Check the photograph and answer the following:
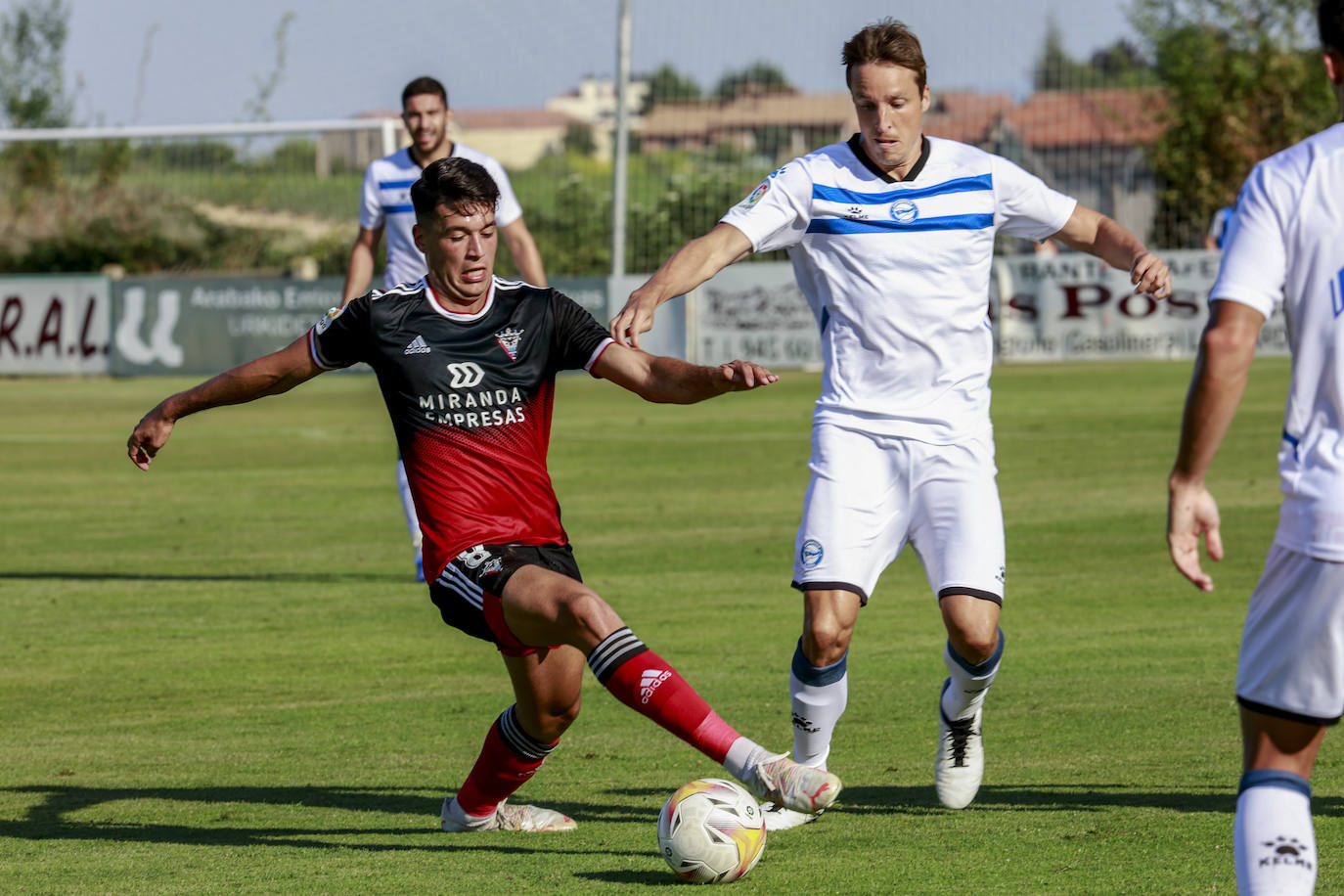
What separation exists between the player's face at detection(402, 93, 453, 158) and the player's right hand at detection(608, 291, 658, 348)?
510cm

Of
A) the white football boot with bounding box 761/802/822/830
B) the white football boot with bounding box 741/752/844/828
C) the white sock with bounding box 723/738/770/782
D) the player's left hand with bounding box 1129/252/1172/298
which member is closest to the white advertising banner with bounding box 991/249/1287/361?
the player's left hand with bounding box 1129/252/1172/298

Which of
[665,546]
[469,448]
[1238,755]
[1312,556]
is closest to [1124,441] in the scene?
[665,546]

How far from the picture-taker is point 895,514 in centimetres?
583

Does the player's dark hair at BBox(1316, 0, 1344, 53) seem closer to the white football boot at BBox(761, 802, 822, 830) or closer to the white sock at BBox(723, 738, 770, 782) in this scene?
the white sock at BBox(723, 738, 770, 782)

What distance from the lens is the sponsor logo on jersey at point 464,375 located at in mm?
5578

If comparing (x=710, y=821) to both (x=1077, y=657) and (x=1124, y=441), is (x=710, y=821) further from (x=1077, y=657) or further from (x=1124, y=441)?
(x=1124, y=441)

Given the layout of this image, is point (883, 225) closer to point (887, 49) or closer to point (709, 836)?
point (887, 49)

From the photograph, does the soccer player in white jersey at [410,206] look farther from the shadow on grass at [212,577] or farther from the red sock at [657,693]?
the red sock at [657,693]

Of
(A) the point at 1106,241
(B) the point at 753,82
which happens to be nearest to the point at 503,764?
(A) the point at 1106,241

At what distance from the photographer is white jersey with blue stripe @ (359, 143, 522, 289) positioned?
10516 mm

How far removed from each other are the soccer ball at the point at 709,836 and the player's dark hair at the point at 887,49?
2.35m

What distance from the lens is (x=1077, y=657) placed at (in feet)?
27.8

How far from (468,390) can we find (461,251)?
432mm

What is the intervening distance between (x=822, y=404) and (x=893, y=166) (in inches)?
32.0
